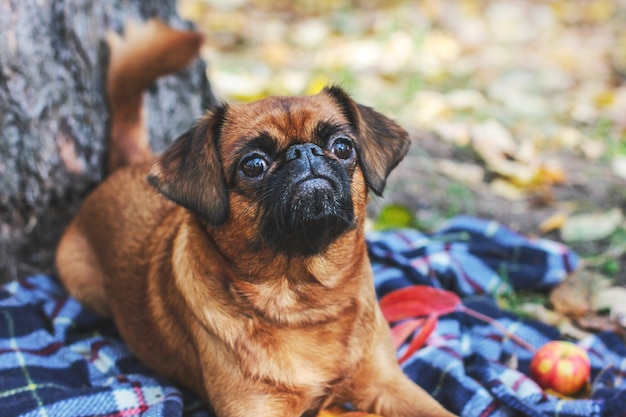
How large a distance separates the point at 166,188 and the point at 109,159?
1530 mm

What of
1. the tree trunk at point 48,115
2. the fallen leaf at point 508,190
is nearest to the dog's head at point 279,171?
the tree trunk at point 48,115

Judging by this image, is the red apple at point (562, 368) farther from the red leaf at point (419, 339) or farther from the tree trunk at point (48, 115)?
the tree trunk at point (48, 115)

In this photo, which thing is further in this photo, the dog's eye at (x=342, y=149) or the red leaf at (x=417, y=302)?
the red leaf at (x=417, y=302)

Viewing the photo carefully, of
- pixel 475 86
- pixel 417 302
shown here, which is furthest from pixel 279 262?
pixel 475 86

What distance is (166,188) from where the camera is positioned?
8.24 feet

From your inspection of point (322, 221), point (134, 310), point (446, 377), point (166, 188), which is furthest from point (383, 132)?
point (134, 310)

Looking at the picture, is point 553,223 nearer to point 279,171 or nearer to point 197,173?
point 279,171

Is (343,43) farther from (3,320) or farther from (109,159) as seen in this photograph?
(3,320)

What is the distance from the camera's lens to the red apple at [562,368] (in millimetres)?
2805

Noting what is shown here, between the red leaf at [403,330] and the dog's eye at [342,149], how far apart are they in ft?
3.33

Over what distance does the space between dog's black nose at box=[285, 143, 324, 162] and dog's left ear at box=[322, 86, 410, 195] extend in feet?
0.83

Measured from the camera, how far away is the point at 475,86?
19.3ft

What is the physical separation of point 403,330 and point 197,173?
1.27 m

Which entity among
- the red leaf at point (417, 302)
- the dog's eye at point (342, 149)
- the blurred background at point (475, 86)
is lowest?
the red leaf at point (417, 302)
